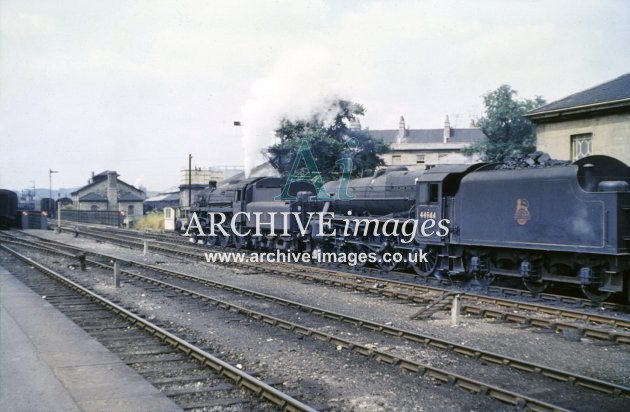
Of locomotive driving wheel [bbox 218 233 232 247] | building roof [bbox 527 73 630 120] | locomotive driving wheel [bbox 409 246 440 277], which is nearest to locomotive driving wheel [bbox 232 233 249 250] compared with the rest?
locomotive driving wheel [bbox 218 233 232 247]

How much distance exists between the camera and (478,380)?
22.7 feet

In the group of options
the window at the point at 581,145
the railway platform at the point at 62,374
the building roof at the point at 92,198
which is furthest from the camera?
the building roof at the point at 92,198

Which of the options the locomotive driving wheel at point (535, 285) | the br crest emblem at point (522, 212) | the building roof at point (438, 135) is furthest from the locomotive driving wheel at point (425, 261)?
the building roof at point (438, 135)

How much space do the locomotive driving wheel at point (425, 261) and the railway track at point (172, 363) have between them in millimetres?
7885

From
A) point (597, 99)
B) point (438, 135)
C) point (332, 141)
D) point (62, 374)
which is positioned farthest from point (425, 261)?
point (438, 135)

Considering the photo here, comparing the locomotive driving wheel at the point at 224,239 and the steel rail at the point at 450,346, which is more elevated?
the locomotive driving wheel at the point at 224,239

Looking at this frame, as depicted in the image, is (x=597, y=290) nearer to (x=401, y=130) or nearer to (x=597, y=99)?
(x=597, y=99)

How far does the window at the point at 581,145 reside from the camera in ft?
73.7

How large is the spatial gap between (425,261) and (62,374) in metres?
10.5

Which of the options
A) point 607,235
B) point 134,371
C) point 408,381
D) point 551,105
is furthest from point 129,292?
point 551,105

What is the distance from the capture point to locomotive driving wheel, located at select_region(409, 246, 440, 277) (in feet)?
49.7

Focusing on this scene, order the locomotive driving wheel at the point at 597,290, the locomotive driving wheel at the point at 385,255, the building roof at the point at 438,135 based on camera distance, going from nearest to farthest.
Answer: the locomotive driving wheel at the point at 597,290 → the locomotive driving wheel at the point at 385,255 → the building roof at the point at 438,135

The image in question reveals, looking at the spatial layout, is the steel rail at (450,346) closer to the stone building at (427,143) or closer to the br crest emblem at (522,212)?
the br crest emblem at (522,212)

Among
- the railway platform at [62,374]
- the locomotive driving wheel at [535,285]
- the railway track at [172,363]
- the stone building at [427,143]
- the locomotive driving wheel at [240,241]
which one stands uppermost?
the stone building at [427,143]
